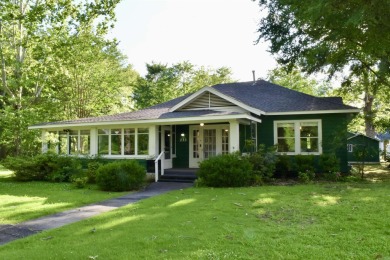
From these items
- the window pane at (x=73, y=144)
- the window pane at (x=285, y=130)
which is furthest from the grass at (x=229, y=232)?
the window pane at (x=73, y=144)

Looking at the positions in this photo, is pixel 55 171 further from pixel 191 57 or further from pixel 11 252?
pixel 191 57

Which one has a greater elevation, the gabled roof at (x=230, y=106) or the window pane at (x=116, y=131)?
the gabled roof at (x=230, y=106)

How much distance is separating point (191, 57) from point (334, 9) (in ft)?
92.0

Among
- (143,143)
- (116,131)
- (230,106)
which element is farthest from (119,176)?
(230,106)

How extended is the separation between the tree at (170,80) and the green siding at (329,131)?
1831 centimetres

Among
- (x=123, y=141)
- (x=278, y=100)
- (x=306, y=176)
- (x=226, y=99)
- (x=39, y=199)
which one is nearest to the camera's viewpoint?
(x=39, y=199)

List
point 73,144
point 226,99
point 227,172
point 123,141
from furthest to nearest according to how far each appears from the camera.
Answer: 1. point 73,144
2. point 123,141
3. point 226,99
4. point 227,172

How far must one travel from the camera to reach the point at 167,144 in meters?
16.2

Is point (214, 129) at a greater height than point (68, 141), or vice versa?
point (214, 129)

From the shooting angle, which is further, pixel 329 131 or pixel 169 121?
pixel 329 131

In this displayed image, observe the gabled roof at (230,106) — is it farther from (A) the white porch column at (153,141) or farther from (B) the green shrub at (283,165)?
(B) the green shrub at (283,165)

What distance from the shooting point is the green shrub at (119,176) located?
11.8 m

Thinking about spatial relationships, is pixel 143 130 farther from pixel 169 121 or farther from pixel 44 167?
pixel 44 167

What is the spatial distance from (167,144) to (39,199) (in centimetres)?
704
